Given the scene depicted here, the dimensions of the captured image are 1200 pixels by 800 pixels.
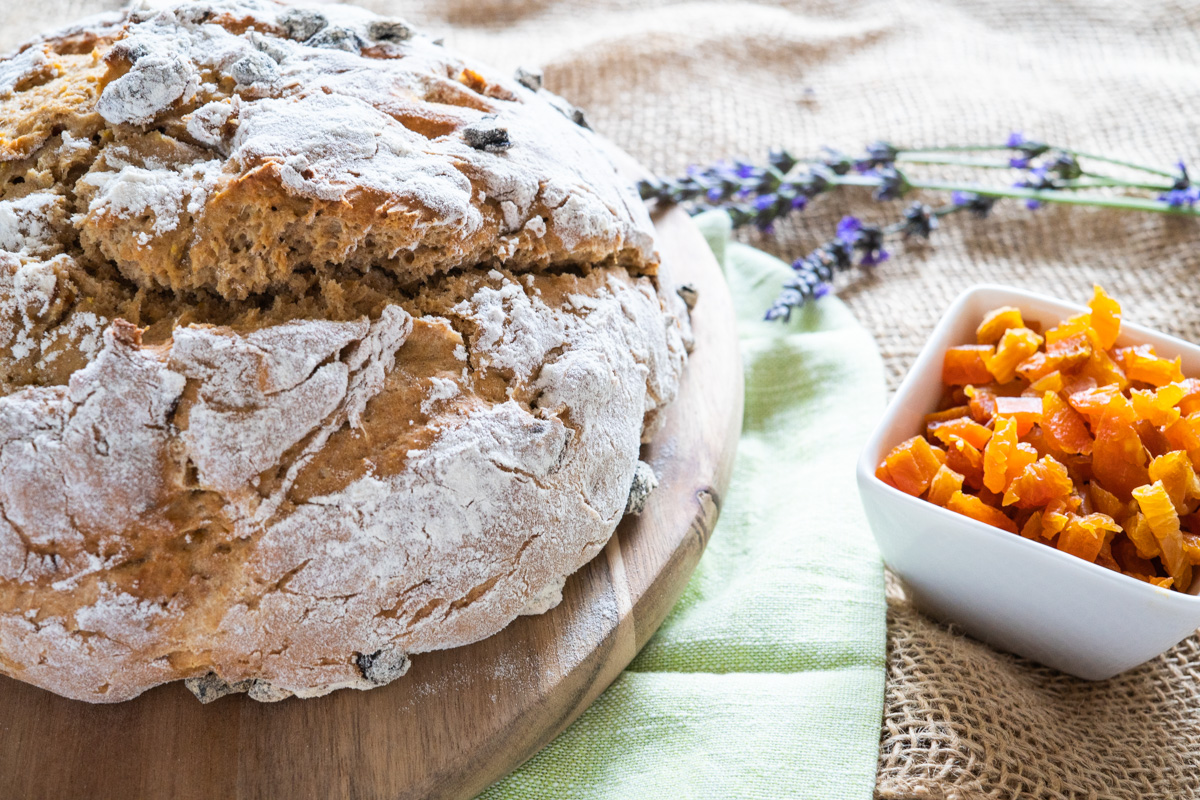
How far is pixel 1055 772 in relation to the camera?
5.35ft

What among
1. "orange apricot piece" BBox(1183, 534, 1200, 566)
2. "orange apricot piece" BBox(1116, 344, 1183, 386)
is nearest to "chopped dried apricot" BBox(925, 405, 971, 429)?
"orange apricot piece" BBox(1116, 344, 1183, 386)

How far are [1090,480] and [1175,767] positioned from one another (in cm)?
53

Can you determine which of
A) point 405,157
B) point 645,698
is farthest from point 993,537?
point 405,157

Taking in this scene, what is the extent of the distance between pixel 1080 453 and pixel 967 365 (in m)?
0.32

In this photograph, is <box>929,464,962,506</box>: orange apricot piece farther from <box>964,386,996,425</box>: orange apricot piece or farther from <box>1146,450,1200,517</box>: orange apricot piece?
<box>1146,450,1200,517</box>: orange apricot piece

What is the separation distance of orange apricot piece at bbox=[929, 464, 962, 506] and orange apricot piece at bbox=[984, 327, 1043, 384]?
290 mm

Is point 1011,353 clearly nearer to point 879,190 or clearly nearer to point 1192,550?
point 1192,550

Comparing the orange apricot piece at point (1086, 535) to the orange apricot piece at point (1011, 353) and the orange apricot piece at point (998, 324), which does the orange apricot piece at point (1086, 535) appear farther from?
the orange apricot piece at point (998, 324)

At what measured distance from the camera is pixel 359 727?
4.80 feet

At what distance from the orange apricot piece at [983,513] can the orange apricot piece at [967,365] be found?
357 millimetres

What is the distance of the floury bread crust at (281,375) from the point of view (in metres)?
1.35

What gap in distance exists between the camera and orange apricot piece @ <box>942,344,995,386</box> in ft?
6.41

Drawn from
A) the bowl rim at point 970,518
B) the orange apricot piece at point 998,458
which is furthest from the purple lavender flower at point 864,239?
the orange apricot piece at point 998,458

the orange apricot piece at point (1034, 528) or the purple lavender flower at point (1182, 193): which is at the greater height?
the purple lavender flower at point (1182, 193)
